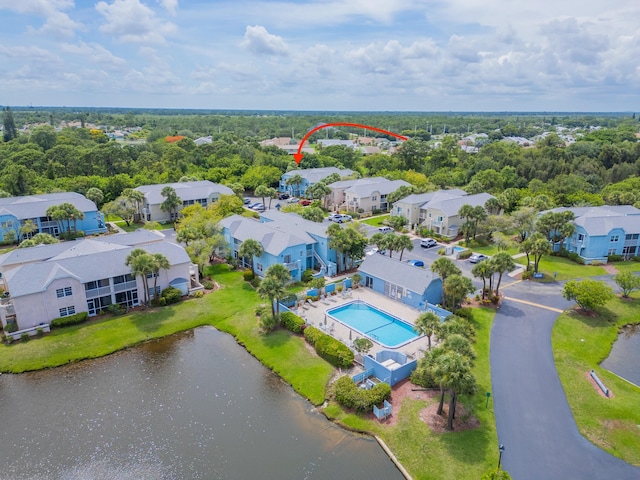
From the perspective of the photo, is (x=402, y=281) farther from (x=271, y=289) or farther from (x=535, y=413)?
(x=535, y=413)

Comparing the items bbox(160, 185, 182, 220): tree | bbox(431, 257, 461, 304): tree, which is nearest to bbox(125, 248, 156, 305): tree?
bbox(431, 257, 461, 304): tree

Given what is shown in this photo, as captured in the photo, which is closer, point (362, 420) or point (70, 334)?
point (362, 420)

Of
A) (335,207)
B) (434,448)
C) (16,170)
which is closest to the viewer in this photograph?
(434,448)

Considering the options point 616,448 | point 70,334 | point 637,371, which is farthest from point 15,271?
point 637,371

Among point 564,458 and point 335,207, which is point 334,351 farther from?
point 335,207

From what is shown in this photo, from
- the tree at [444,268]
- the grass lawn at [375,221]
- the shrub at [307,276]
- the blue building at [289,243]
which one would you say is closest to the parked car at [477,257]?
the tree at [444,268]

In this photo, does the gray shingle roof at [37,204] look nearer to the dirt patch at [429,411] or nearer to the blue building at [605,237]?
the dirt patch at [429,411]
